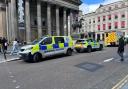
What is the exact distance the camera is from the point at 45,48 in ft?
53.0

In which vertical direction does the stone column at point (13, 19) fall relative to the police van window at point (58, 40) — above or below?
above

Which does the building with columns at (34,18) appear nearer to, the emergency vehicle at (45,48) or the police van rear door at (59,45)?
the emergency vehicle at (45,48)

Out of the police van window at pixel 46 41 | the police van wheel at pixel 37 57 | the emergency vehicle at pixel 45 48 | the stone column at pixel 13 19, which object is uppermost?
the stone column at pixel 13 19

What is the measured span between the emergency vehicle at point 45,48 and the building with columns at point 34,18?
12924 mm

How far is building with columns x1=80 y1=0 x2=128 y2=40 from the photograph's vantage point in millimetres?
72062

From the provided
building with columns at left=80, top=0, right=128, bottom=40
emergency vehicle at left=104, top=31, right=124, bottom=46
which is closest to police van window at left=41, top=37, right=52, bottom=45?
emergency vehicle at left=104, top=31, right=124, bottom=46

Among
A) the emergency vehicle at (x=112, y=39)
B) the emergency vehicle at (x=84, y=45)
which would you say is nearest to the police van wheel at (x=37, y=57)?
the emergency vehicle at (x=84, y=45)

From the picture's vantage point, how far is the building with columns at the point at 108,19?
236ft

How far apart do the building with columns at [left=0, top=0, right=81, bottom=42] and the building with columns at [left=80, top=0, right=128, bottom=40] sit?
2082 cm

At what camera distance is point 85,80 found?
842 centimetres

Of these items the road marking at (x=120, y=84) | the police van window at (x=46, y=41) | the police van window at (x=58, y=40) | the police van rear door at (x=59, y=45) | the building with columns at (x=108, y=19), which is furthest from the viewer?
the building with columns at (x=108, y=19)

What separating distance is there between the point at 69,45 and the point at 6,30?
82.9ft

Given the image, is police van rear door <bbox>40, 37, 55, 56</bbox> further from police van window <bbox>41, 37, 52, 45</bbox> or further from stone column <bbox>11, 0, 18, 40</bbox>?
stone column <bbox>11, 0, 18, 40</bbox>

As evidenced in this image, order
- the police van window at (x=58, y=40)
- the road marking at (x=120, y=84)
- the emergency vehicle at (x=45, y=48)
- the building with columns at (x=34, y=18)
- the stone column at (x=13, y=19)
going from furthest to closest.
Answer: the building with columns at (x=34, y=18), the stone column at (x=13, y=19), the police van window at (x=58, y=40), the emergency vehicle at (x=45, y=48), the road marking at (x=120, y=84)
